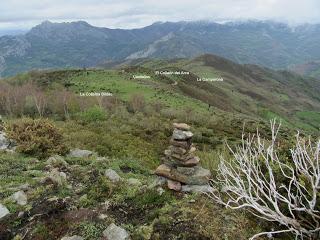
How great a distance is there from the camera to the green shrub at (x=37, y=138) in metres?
18.3

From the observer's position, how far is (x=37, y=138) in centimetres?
1869

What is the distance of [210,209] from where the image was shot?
1002 centimetres

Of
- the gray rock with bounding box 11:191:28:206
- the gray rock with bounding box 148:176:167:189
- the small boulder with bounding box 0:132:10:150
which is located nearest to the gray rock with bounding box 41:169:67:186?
Result: the gray rock with bounding box 11:191:28:206

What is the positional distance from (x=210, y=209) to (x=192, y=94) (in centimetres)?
13118

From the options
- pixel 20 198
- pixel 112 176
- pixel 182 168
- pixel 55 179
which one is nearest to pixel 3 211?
pixel 20 198

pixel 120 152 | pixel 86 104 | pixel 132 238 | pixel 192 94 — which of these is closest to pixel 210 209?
pixel 132 238

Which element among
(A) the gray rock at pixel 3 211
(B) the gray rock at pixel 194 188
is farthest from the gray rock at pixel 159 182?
(A) the gray rock at pixel 3 211

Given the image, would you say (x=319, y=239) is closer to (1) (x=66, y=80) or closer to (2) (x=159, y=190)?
(2) (x=159, y=190)

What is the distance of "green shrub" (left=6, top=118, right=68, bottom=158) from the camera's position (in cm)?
1834

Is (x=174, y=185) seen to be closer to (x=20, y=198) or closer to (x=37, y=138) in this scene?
(x=20, y=198)

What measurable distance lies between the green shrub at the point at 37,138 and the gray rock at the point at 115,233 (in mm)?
9630

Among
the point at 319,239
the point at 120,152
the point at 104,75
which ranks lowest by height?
the point at 104,75

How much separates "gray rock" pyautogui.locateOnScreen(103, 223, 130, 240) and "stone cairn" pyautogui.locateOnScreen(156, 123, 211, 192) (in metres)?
2.64

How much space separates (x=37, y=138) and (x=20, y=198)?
774cm
